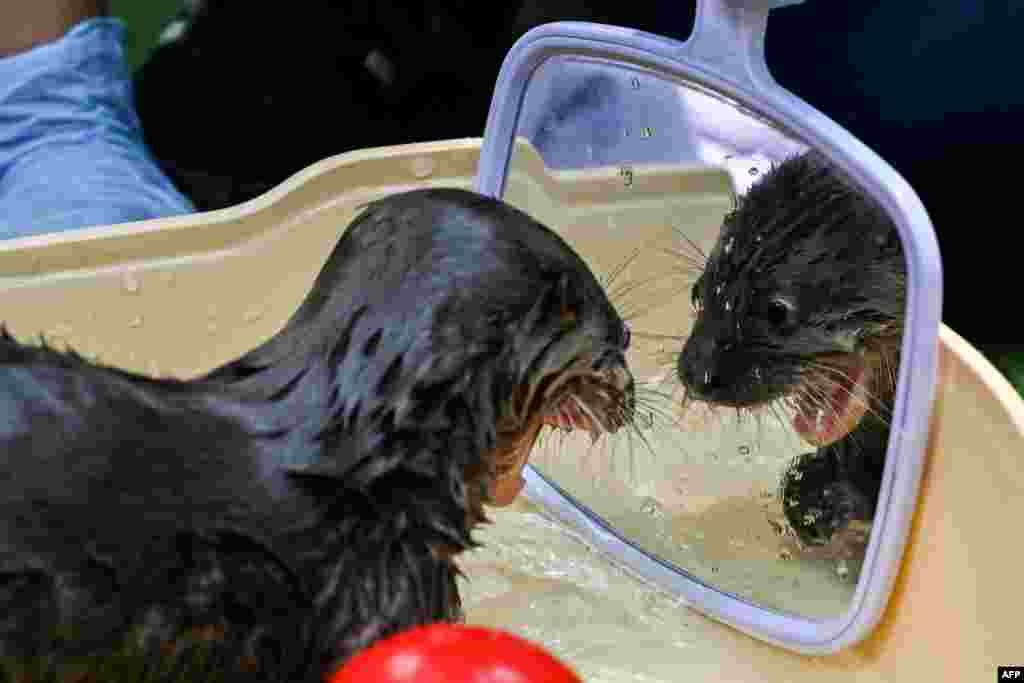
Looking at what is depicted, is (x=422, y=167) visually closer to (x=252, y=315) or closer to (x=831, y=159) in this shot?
(x=252, y=315)

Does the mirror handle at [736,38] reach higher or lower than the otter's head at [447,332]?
higher

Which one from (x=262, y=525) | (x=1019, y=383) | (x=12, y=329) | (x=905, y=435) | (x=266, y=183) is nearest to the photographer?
(x=262, y=525)

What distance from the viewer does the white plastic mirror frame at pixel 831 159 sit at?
918mm

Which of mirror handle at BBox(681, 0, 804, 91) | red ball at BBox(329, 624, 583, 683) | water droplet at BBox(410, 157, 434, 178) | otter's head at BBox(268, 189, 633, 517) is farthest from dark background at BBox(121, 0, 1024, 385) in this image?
red ball at BBox(329, 624, 583, 683)

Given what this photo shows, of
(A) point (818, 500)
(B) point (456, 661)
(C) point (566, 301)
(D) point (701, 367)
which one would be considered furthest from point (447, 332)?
(A) point (818, 500)

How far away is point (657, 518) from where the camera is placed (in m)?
1.29

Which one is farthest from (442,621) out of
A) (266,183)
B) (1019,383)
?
(266,183)

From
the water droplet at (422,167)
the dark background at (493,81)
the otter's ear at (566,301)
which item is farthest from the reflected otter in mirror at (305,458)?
the dark background at (493,81)

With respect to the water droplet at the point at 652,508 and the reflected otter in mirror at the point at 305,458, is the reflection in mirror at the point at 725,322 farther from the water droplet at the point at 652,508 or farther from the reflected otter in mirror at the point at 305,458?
the reflected otter in mirror at the point at 305,458

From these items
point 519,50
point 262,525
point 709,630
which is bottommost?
point 709,630

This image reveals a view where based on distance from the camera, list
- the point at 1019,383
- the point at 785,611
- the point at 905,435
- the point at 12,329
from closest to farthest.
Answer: the point at 905,435, the point at 785,611, the point at 12,329, the point at 1019,383

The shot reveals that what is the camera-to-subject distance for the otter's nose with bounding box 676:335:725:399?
1090mm

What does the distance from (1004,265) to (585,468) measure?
86 centimetres

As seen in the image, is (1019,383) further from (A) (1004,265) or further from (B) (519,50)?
(B) (519,50)
